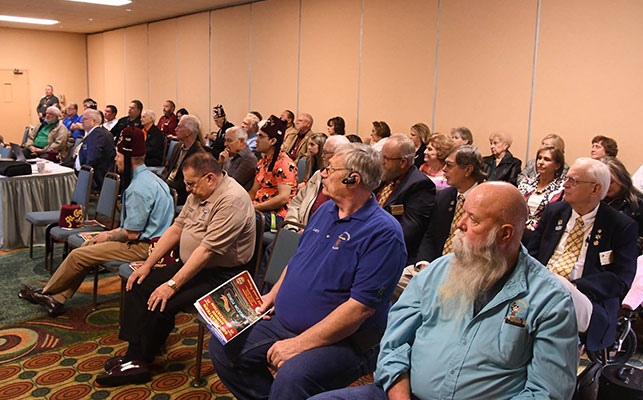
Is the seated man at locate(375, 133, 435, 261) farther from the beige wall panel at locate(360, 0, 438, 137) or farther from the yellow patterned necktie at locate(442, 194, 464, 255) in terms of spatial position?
the beige wall panel at locate(360, 0, 438, 137)

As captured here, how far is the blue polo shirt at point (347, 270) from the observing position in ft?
7.67

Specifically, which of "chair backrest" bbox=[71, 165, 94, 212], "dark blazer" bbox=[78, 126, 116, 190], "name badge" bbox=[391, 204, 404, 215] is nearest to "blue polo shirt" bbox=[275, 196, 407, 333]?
"name badge" bbox=[391, 204, 404, 215]

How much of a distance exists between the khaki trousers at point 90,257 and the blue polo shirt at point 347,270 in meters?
1.81

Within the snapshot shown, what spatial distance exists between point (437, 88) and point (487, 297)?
5.83m

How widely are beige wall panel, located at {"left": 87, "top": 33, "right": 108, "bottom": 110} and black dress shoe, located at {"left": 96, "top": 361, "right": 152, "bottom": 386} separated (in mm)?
14414

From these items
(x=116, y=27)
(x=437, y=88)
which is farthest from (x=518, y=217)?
(x=116, y=27)

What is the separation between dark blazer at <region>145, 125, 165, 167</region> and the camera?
342 inches

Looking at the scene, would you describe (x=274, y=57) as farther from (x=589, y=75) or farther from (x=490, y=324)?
(x=490, y=324)

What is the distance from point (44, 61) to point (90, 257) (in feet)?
47.9

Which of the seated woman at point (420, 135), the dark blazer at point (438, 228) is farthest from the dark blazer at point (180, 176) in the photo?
the dark blazer at point (438, 228)

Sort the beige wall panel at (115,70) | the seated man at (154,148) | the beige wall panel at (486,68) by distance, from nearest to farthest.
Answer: the beige wall panel at (486,68) < the seated man at (154,148) < the beige wall panel at (115,70)

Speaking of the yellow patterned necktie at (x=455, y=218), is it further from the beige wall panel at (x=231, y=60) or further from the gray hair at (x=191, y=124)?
the beige wall panel at (x=231, y=60)

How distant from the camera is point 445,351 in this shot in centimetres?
183

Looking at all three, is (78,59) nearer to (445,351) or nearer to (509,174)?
(509,174)
